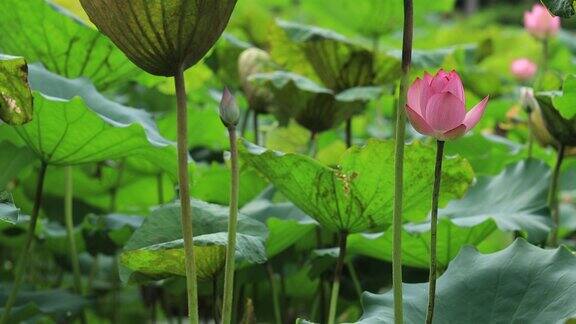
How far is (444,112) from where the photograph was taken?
0.95 metres

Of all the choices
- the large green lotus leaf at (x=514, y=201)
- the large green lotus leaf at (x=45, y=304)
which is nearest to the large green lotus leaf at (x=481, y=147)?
the large green lotus leaf at (x=514, y=201)

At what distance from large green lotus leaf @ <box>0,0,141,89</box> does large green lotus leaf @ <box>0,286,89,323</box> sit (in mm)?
382

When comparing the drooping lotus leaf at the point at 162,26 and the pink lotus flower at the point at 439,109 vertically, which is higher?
the drooping lotus leaf at the point at 162,26

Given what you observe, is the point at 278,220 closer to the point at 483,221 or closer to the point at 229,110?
the point at 483,221

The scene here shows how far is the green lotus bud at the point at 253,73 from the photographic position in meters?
1.80

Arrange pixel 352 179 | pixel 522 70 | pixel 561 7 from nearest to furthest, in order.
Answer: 1. pixel 561 7
2. pixel 352 179
3. pixel 522 70

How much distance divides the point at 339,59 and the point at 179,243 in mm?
824

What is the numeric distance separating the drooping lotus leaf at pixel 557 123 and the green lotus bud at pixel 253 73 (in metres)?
0.54

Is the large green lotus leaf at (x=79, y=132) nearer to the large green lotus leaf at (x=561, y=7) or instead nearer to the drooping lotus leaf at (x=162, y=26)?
the drooping lotus leaf at (x=162, y=26)

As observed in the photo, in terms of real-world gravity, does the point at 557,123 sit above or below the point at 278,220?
above

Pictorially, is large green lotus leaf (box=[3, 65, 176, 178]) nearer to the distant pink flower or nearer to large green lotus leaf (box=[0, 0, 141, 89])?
large green lotus leaf (box=[0, 0, 141, 89])

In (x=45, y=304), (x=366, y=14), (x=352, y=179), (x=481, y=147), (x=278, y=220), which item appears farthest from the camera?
(x=366, y=14)

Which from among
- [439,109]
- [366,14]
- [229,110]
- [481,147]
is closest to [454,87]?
[439,109]

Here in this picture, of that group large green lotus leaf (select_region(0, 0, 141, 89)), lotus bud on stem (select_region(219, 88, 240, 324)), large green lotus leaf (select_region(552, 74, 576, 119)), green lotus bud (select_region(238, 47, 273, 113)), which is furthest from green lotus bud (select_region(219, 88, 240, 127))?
green lotus bud (select_region(238, 47, 273, 113))
